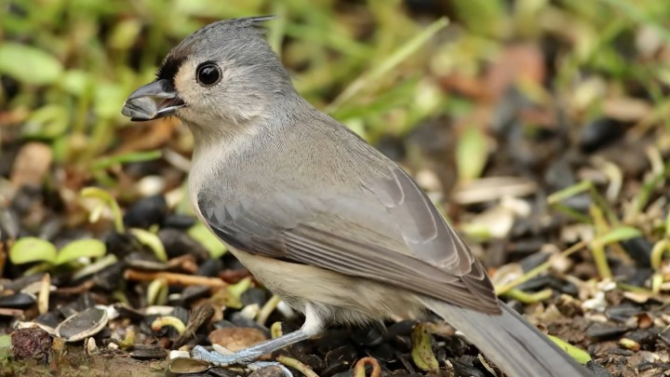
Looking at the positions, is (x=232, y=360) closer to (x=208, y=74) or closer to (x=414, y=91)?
(x=208, y=74)

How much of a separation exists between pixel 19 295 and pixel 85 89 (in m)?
1.63

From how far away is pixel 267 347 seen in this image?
4.22 meters

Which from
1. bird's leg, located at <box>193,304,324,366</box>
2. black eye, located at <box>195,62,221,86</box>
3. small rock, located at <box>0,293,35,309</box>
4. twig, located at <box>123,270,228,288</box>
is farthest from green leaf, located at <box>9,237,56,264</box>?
black eye, located at <box>195,62,221,86</box>

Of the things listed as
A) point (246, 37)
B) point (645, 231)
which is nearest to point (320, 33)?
point (246, 37)

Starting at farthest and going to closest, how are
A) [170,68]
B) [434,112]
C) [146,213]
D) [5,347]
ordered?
[434,112] < [146,213] < [170,68] < [5,347]

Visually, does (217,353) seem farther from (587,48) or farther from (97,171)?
(587,48)

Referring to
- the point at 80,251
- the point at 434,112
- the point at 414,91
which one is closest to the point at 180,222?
the point at 80,251

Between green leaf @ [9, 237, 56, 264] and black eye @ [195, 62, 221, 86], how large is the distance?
1077 millimetres

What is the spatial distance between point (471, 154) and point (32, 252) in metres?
2.73

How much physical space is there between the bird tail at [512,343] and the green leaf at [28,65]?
305cm

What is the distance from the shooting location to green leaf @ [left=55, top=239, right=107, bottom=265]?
4660 millimetres

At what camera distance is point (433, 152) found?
255 inches

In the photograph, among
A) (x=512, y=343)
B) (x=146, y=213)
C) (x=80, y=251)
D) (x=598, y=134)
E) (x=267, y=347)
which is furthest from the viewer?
(x=598, y=134)

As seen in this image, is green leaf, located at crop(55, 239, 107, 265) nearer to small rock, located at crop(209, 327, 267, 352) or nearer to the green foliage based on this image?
the green foliage
